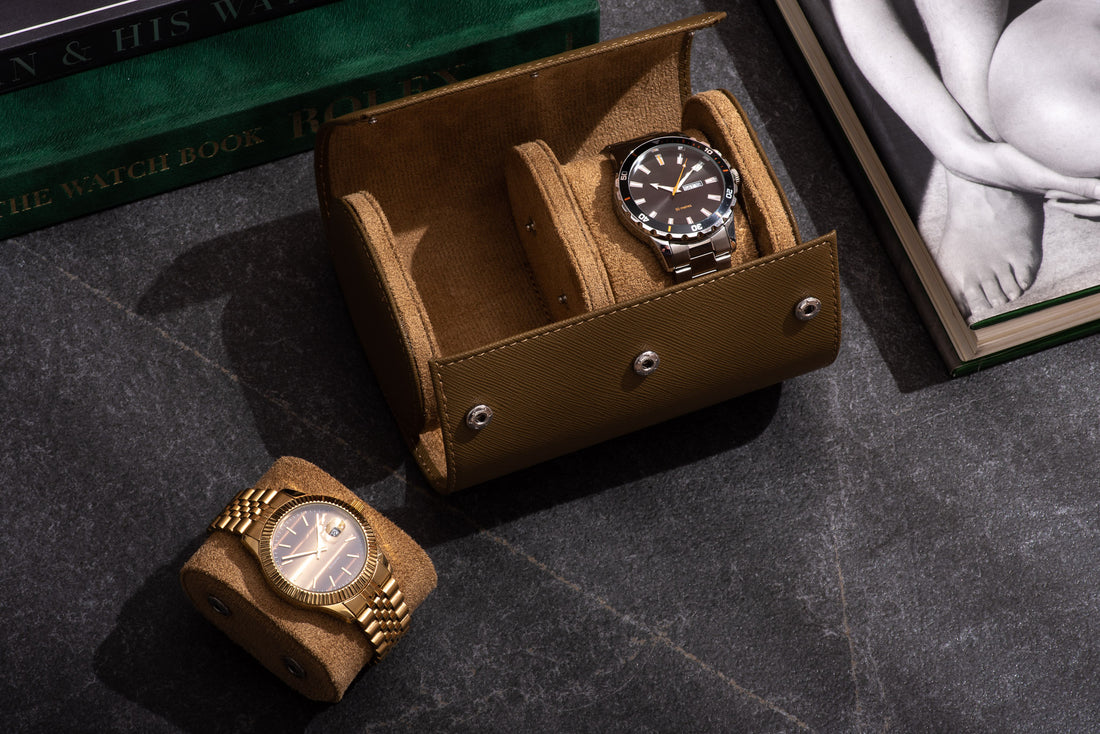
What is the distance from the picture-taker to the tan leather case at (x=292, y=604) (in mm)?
1599

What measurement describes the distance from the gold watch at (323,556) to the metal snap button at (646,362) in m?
0.39

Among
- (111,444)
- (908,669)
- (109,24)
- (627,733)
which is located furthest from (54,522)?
(908,669)

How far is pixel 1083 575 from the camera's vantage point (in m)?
1.88

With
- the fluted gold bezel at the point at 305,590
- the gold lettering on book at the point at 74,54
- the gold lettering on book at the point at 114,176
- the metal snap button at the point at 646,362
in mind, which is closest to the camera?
the fluted gold bezel at the point at 305,590

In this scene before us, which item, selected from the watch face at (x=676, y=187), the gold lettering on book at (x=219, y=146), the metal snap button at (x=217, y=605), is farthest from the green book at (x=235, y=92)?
the metal snap button at (x=217, y=605)

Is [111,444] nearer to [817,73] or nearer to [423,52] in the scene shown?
[423,52]

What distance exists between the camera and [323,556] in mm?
1619

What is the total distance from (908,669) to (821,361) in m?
0.43

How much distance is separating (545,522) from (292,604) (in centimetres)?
40

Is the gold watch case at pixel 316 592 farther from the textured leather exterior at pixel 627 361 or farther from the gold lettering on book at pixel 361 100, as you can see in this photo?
the gold lettering on book at pixel 361 100

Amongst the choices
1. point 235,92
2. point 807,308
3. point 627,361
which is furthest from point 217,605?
point 807,308

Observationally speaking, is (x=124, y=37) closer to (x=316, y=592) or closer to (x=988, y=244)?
(x=316, y=592)

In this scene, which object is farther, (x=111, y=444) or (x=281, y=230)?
(x=281, y=230)

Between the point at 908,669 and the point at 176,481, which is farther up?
the point at 176,481
